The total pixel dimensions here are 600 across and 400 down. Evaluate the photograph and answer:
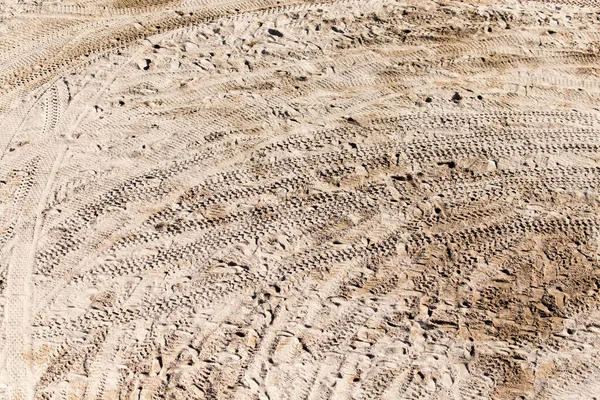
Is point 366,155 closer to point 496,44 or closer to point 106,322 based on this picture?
point 496,44

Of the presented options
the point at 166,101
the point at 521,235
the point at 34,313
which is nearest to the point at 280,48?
the point at 166,101

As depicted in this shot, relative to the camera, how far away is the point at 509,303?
3.89 meters

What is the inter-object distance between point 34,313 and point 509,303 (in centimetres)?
278

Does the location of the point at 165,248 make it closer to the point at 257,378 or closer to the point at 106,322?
the point at 106,322

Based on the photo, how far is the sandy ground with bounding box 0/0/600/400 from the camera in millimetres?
3811

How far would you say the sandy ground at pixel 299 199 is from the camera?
12.5 ft

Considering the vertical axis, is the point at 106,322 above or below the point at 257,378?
above

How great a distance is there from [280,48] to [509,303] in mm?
2130

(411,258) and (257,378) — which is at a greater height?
(411,258)

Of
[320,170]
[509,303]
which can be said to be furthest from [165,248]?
[509,303]

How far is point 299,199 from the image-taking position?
4000mm

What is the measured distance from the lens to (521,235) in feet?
13.0

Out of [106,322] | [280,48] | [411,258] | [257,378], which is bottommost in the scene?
[257,378]

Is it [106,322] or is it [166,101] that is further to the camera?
[166,101]
